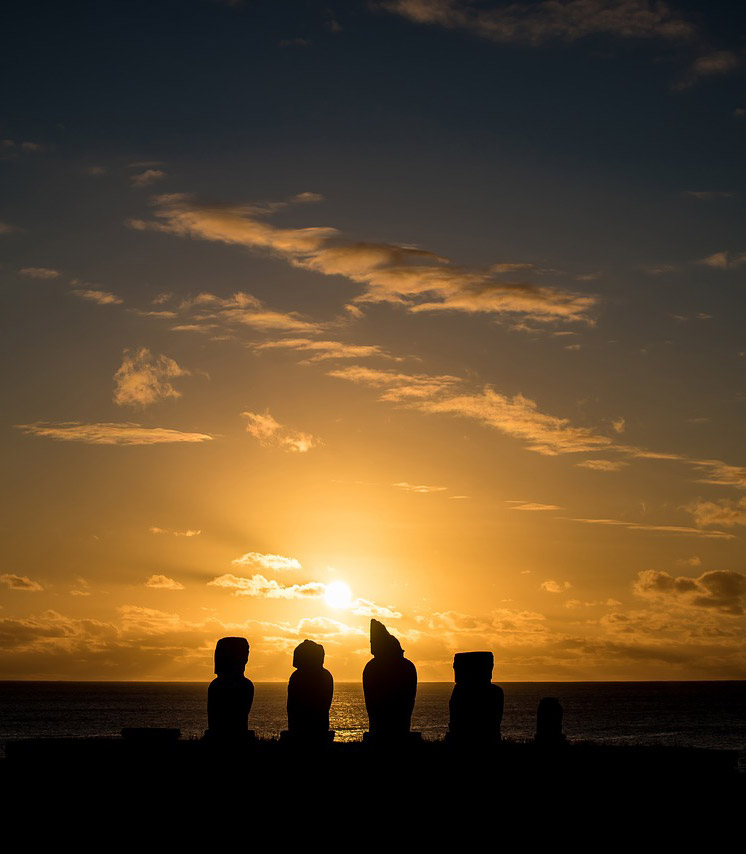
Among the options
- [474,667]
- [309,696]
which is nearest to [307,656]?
[309,696]

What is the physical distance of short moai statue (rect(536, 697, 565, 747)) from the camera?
98.9 feet

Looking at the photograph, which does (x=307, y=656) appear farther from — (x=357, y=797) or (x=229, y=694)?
(x=357, y=797)

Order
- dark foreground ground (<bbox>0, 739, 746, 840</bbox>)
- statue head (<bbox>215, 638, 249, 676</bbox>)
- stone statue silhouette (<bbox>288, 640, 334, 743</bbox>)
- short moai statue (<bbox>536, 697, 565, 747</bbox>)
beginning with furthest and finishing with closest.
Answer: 1. short moai statue (<bbox>536, 697, 565, 747</bbox>)
2. statue head (<bbox>215, 638, 249, 676</bbox>)
3. stone statue silhouette (<bbox>288, 640, 334, 743</bbox>)
4. dark foreground ground (<bbox>0, 739, 746, 840</bbox>)

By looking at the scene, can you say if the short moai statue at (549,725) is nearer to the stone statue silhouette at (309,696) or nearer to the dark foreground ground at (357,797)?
the dark foreground ground at (357,797)

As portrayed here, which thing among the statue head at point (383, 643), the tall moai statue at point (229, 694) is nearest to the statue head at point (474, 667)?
the statue head at point (383, 643)

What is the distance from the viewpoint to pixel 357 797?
77.3 ft

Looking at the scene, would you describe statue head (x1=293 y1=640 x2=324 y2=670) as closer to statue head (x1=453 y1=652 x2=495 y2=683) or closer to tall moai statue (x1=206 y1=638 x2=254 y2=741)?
tall moai statue (x1=206 y1=638 x2=254 y2=741)

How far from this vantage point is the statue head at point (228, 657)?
27.8m

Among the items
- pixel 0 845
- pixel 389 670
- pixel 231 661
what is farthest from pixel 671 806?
pixel 0 845

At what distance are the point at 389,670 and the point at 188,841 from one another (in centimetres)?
804

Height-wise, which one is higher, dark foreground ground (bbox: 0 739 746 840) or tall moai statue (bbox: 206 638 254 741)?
tall moai statue (bbox: 206 638 254 741)

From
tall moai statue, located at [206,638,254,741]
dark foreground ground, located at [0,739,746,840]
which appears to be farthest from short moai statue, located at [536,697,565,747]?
tall moai statue, located at [206,638,254,741]

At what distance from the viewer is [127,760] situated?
25.7m

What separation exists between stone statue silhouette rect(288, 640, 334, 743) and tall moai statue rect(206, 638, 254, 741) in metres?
1.10
